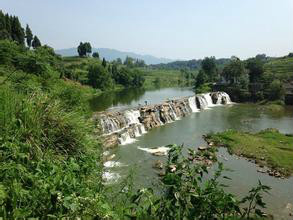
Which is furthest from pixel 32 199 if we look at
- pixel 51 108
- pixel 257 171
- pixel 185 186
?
pixel 257 171

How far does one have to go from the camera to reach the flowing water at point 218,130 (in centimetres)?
1804

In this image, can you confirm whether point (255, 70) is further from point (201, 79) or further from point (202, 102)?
point (202, 102)

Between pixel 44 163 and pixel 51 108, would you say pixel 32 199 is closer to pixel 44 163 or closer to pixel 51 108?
pixel 44 163

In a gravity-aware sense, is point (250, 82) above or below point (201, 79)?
below

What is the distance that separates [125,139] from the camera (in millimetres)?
28938

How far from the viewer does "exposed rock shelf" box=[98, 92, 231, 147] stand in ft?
94.9

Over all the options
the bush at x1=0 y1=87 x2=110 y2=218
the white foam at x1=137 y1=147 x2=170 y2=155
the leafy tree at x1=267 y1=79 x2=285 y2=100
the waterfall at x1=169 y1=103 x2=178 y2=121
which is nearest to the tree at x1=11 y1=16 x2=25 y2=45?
the waterfall at x1=169 y1=103 x2=178 y2=121

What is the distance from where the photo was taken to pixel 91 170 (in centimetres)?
425

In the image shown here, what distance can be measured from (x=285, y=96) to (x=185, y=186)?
5706 cm

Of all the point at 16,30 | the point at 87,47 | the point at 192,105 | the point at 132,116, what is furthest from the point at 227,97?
the point at 87,47

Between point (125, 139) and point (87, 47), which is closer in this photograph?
point (125, 139)

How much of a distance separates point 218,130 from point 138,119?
344 inches

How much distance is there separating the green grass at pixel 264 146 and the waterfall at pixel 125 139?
7567 millimetres

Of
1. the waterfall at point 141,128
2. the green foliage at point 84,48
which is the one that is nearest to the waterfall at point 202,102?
the waterfall at point 141,128
